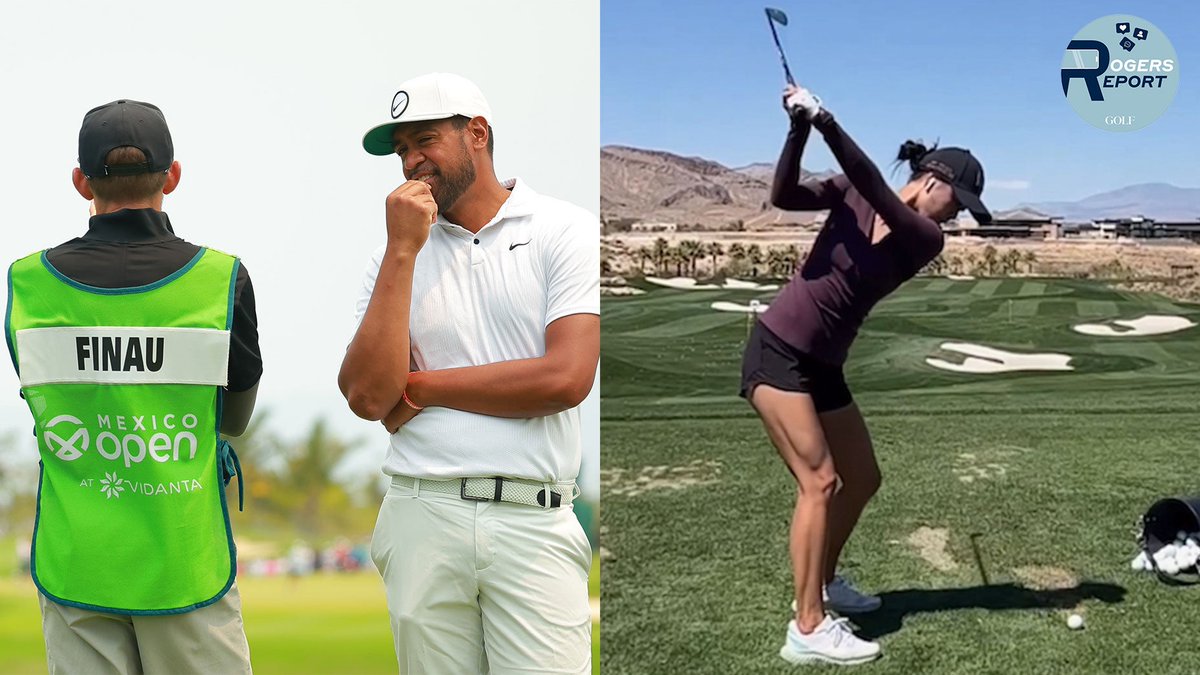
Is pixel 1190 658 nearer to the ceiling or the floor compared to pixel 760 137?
nearer to the floor

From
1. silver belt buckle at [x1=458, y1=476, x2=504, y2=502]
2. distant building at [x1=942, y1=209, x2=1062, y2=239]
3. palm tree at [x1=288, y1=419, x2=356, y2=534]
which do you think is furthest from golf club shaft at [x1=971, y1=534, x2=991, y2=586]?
silver belt buckle at [x1=458, y1=476, x2=504, y2=502]

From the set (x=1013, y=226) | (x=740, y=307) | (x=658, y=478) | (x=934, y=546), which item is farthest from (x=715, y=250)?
(x=934, y=546)

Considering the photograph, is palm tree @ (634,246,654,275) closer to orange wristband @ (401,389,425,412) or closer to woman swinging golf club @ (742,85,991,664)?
woman swinging golf club @ (742,85,991,664)

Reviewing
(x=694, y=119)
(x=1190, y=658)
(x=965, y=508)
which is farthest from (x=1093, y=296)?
(x=694, y=119)

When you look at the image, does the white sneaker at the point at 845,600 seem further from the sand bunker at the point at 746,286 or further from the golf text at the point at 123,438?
the golf text at the point at 123,438

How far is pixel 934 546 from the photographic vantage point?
162 inches

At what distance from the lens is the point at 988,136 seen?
409cm

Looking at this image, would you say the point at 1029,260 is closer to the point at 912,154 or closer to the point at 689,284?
the point at 912,154

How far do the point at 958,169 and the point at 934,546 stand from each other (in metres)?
1.20

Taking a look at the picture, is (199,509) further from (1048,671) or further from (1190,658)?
(1190,658)

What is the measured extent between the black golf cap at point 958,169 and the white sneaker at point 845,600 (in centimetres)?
124

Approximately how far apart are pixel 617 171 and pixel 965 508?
5.15ft

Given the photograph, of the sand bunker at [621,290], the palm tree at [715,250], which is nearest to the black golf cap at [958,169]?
the palm tree at [715,250]

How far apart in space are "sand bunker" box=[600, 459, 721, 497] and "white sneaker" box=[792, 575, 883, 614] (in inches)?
19.9
